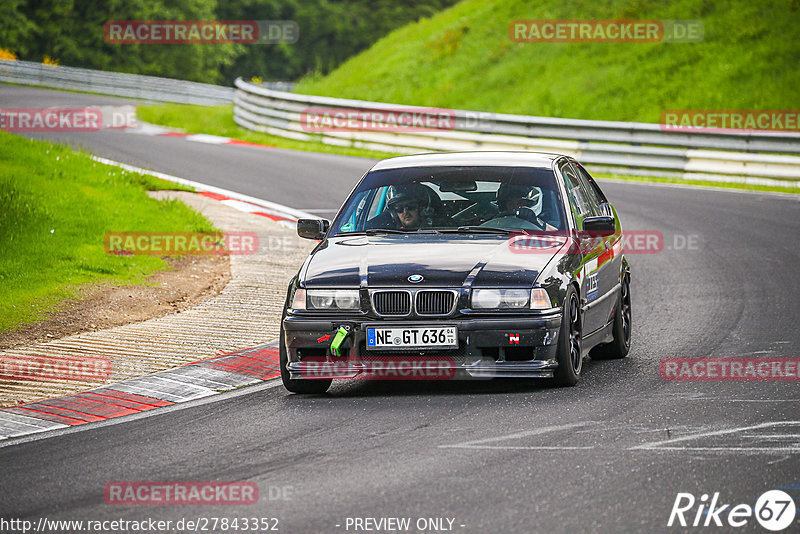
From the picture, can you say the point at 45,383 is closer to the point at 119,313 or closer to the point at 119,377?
the point at 119,377

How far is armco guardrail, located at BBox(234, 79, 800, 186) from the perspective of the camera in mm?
22781

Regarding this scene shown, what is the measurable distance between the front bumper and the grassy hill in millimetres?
21312

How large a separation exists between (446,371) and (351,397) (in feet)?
2.55

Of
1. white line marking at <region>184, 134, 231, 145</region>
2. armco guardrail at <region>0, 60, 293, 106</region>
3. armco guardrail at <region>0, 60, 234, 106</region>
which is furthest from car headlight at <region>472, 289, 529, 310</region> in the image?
armco guardrail at <region>0, 60, 234, 106</region>

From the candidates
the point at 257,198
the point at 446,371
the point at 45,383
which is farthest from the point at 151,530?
the point at 257,198

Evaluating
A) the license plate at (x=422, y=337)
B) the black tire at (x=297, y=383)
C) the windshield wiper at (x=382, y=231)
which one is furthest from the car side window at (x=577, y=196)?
the black tire at (x=297, y=383)

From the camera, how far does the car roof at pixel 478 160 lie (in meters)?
9.39

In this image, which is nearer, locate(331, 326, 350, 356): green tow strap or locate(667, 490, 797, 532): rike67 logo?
locate(667, 490, 797, 532): rike67 logo

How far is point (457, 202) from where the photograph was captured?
915 cm

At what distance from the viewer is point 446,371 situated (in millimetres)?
7871

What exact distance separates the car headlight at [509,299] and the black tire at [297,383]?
1.25 meters

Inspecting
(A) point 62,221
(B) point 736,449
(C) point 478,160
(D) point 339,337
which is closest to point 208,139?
(A) point 62,221

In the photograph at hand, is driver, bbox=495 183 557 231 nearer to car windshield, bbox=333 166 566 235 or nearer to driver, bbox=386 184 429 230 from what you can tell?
car windshield, bbox=333 166 566 235

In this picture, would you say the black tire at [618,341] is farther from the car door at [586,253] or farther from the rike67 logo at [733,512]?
the rike67 logo at [733,512]
